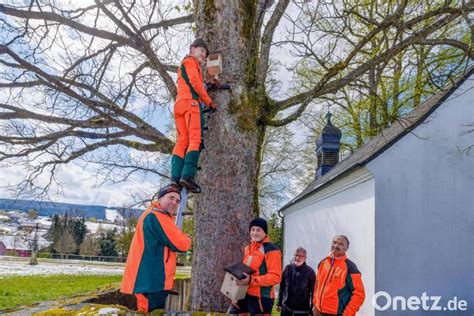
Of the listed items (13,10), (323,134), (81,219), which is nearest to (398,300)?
(13,10)

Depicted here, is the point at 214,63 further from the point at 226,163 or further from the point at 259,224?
the point at 259,224

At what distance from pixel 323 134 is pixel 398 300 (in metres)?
12.3

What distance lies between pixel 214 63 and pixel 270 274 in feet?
6.93

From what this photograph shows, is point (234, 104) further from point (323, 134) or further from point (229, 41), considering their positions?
point (323, 134)

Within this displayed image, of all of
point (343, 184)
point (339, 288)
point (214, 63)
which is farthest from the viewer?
point (343, 184)

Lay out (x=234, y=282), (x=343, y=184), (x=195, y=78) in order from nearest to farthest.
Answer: (x=234, y=282), (x=195, y=78), (x=343, y=184)

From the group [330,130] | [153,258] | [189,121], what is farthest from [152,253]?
[330,130]

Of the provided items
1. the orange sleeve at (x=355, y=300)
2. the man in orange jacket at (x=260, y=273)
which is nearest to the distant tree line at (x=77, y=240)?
the orange sleeve at (x=355, y=300)

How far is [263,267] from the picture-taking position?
13.8ft

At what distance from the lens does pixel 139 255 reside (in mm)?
3490

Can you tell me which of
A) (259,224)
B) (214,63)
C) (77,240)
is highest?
(214,63)
